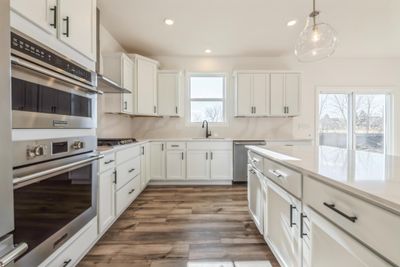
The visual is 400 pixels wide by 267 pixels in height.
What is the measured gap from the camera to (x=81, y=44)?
1.60 meters

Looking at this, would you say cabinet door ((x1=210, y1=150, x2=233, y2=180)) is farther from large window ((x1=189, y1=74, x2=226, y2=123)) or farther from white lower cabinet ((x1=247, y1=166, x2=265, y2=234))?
white lower cabinet ((x1=247, y1=166, x2=265, y2=234))

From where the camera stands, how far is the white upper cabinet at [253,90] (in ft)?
14.8

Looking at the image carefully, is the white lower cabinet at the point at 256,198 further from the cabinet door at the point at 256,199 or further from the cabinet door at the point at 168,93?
the cabinet door at the point at 168,93

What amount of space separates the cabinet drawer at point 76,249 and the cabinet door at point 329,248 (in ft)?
4.59

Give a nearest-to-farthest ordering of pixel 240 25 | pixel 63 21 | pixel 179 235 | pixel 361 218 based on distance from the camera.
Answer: pixel 361 218
pixel 63 21
pixel 179 235
pixel 240 25

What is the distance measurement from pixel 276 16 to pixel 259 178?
2.43m

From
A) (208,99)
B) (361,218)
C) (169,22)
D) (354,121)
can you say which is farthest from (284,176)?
(354,121)

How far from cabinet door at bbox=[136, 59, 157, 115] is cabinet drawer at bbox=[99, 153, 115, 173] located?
1907 millimetres

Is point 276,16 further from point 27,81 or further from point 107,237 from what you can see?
point 107,237

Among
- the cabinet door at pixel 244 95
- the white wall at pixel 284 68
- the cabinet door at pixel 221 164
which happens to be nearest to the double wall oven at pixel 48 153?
the cabinet door at pixel 221 164

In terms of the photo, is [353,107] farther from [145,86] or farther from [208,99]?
[145,86]

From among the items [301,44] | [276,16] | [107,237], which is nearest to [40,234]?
[107,237]

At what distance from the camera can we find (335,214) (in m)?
0.94

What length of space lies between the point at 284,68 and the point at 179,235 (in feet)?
13.6
